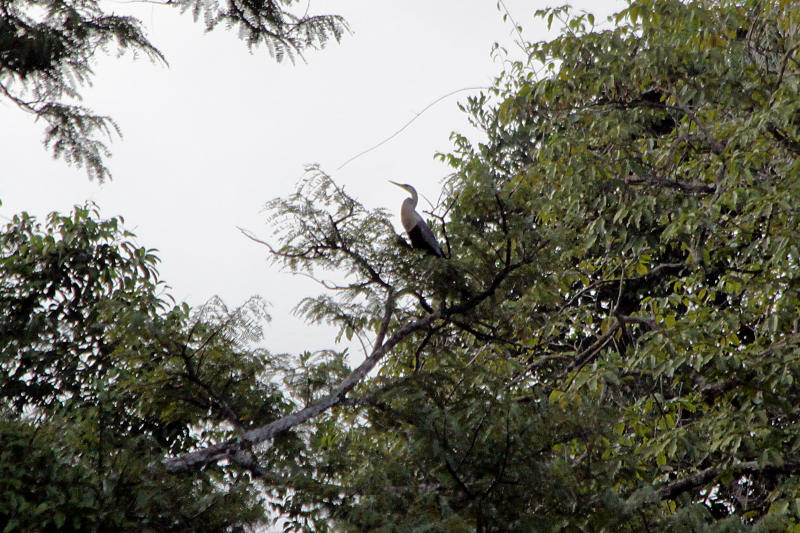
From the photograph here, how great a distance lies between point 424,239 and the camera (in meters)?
4.46

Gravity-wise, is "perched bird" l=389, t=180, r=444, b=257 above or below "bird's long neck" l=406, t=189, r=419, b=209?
below

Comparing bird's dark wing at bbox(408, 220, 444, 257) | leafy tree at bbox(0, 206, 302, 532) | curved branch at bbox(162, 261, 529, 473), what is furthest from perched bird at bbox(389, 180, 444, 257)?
leafy tree at bbox(0, 206, 302, 532)

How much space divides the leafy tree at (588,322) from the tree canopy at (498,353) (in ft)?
0.06

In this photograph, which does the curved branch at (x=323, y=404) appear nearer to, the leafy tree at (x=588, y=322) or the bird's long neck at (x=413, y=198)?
the leafy tree at (x=588, y=322)

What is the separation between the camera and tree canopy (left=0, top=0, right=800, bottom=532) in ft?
10.6

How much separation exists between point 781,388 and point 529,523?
11.2 ft

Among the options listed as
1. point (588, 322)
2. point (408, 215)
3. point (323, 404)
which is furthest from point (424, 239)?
point (588, 322)

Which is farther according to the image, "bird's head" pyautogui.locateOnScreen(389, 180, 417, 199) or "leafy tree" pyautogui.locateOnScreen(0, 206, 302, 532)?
"bird's head" pyautogui.locateOnScreen(389, 180, 417, 199)

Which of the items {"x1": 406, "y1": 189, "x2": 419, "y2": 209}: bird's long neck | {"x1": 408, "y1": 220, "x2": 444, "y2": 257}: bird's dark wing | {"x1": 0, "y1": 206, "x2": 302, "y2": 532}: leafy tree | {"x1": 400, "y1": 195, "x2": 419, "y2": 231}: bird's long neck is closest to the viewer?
{"x1": 0, "y1": 206, "x2": 302, "y2": 532}: leafy tree

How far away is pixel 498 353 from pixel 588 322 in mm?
1284

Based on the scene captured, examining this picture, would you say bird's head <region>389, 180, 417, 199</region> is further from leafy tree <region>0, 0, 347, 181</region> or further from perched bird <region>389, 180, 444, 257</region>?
leafy tree <region>0, 0, 347, 181</region>

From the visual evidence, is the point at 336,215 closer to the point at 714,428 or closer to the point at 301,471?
the point at 301,471

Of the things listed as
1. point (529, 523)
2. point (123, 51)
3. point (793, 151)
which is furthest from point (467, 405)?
point (793, 151)

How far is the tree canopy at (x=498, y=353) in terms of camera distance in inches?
127
